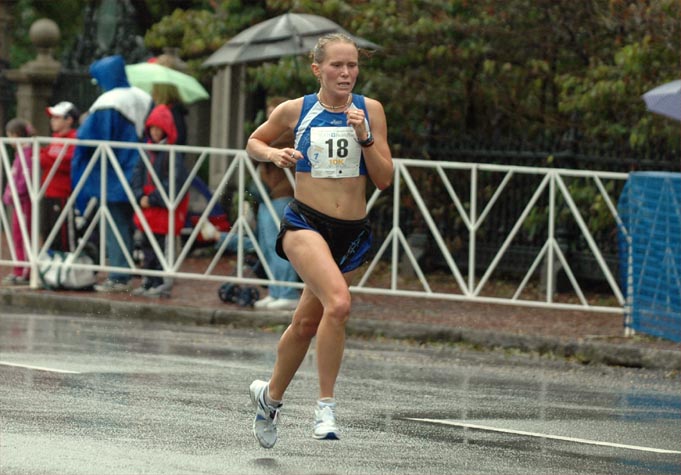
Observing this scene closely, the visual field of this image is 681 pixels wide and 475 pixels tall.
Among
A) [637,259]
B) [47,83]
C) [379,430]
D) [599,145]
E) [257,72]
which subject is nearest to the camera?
[379,430]

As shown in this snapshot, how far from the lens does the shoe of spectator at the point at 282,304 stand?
48.5 feet

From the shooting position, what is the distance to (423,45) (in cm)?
1777

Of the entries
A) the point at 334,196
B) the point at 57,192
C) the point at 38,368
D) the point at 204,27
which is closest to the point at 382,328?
the point at 57,192

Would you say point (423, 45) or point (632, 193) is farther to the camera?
point (423, 45)

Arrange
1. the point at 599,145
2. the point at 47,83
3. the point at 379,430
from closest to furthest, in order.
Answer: the point at 379,430 < the point at 599,145 < the point at 47,83

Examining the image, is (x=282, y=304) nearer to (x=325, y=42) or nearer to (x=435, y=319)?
(x=435, y=319)

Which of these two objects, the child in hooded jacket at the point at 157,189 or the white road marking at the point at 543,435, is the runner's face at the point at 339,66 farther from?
the child in hooded jacket at the point at 157,189

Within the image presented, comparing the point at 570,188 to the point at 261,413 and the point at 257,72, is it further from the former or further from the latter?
the point at 261,413

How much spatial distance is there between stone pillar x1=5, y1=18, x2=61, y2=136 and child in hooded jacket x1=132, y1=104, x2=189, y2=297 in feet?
30.6

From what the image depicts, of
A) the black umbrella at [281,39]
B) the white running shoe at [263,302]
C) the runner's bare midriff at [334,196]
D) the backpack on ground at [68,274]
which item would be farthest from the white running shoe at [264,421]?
A: the black umbrella at [281,39]

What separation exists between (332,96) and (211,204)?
25.0 feet

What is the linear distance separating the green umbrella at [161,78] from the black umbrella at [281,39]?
39.0 inches

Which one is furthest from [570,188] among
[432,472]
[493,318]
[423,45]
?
[432,472]

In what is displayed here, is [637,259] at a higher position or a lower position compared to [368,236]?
lower
